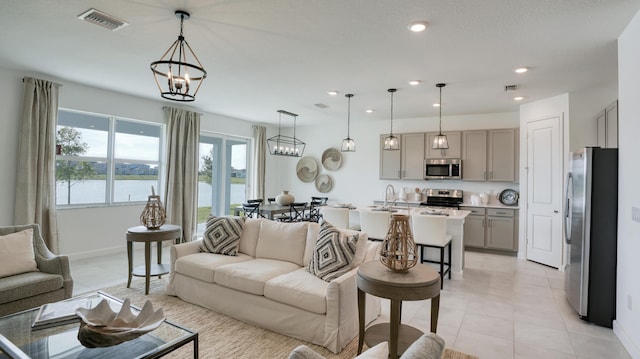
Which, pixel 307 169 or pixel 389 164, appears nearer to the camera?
pixel 389 164

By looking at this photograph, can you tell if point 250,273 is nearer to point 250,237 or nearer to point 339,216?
point 250,237

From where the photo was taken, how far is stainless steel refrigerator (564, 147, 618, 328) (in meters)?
3.08

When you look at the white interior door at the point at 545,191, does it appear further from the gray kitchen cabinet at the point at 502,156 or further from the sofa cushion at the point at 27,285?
the sofa cushion at the point at 27,285

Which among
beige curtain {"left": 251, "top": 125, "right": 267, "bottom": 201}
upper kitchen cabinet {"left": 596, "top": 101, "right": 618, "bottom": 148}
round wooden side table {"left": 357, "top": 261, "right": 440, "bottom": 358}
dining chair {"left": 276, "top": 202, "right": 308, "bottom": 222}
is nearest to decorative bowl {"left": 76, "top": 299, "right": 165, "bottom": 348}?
round wooden side table {"left": 357, "top": 261, "right": 440, "bottom": 358}

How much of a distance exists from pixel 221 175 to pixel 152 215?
146 inches

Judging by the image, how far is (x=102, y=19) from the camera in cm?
282

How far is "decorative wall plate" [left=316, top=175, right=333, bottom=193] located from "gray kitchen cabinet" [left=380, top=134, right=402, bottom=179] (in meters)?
1.46

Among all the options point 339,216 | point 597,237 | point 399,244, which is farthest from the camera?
point 339,216

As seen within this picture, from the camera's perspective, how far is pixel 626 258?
2.81 meters

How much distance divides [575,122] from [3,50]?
7.54 metres

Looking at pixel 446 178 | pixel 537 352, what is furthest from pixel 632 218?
pixel 446 178

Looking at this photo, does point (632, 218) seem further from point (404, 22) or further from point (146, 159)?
point (146, 159)

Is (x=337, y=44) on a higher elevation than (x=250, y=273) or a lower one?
higher

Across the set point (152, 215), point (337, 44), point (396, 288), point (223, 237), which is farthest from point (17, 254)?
point (337, 44)
